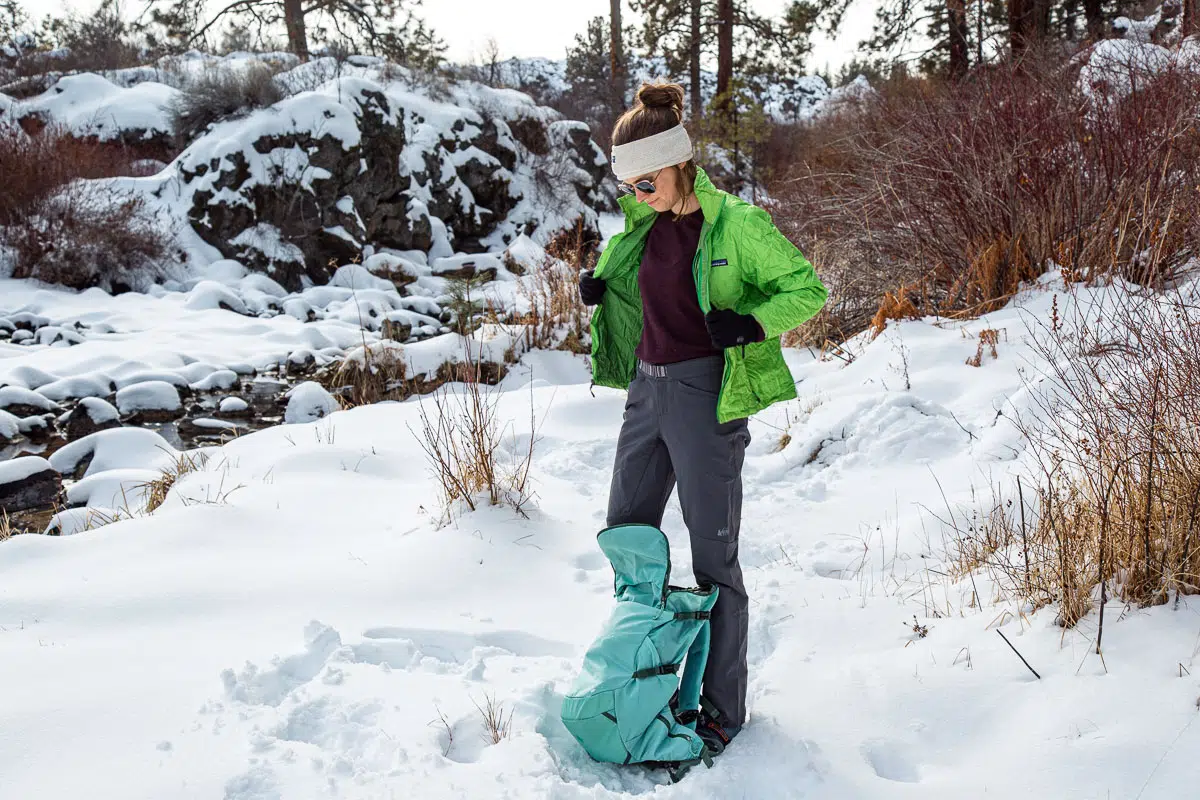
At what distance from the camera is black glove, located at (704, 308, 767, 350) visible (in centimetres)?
189

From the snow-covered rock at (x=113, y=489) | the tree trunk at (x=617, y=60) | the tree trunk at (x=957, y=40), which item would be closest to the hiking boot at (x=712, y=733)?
the snow-covered rock at (x=113, y=489)

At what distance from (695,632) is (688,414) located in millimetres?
565

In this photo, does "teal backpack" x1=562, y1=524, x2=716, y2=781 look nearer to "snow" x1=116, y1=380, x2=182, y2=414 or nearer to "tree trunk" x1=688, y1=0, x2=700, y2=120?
"snow" x1=116, y1=380, x2=182, y2=414

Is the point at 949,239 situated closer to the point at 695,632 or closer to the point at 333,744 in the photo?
the point at 695,632

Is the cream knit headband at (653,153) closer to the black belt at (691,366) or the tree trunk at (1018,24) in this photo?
the black belt at (691,366)

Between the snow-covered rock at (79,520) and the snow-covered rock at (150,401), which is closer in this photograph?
the snow-covered rock at (79,520)

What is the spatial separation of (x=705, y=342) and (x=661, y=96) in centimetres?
64

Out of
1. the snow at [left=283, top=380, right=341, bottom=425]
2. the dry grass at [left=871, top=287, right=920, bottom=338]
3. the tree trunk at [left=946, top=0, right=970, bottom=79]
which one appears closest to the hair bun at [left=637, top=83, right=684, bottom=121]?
the dry grass at [left=871, top=287, right=920, bottom=338]

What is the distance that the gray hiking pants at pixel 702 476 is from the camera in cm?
206

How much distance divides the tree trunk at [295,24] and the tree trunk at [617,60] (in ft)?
26.0

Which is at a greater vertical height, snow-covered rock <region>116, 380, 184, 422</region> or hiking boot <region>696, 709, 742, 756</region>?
snow-covered rock <region>116, 380, 184, 422</region>

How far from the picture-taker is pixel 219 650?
2516 mm

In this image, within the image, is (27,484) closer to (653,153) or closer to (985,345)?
(653,153)

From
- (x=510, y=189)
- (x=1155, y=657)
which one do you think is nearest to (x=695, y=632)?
(x=1155, y=657)
